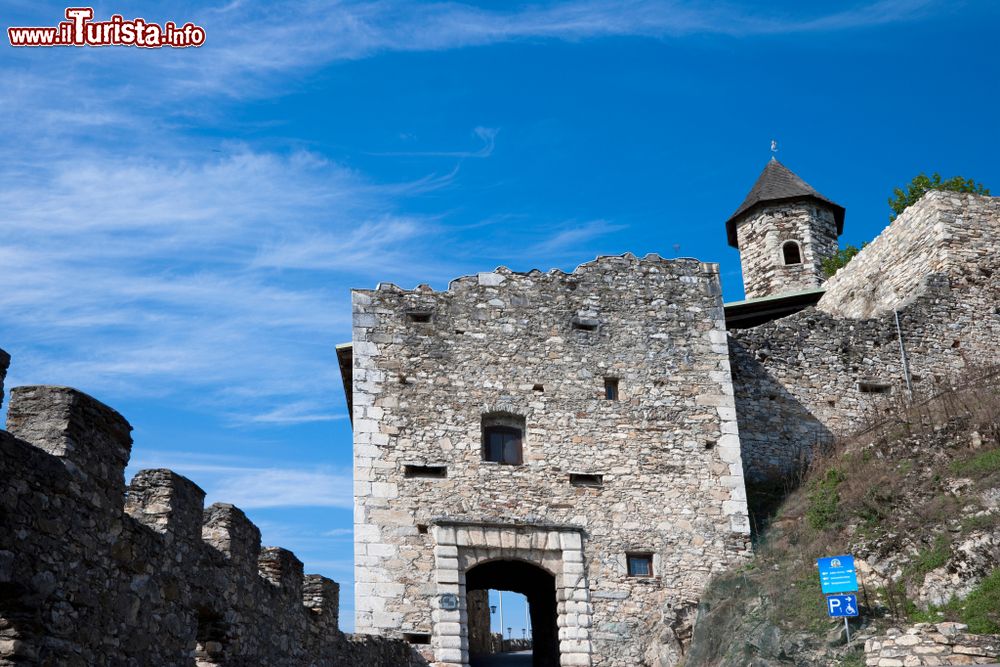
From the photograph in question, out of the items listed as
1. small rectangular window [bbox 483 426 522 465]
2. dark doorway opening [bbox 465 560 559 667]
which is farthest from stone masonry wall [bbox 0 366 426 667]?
dark doorway opening [bbox 465 560 559 667]

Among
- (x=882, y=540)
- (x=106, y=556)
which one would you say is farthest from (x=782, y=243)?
(x=106, y=556)

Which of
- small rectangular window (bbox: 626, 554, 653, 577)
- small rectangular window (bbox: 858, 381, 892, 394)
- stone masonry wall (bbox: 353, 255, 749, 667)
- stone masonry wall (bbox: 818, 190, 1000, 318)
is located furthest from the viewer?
stone masonry wall (bbox: 818, 190, 1000, 318)

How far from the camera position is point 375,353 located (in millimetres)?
17672

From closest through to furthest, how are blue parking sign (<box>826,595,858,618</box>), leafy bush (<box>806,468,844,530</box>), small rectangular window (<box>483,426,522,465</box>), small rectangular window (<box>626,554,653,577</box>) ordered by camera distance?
blue parking sign (<box>826,595,858,618</box>), leafy bush (<box>806,468,844,530</box>), small rectangular window (<box>626,554,653,577</box>), small rectangular window (<box>483,426,522,465</box>)

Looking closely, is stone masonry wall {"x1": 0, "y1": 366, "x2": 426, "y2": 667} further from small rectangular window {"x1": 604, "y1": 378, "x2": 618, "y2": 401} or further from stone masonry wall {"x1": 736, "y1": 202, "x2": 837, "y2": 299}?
stone masonry wall {"x1": 736, "y1": 202, "x2": 837, "y2": 299}

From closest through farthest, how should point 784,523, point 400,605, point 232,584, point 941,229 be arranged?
point 232,584
point 400,605
point 784,523
point 941,229

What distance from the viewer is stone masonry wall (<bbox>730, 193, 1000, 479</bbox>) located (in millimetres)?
20250

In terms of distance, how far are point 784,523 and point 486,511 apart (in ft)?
15.0

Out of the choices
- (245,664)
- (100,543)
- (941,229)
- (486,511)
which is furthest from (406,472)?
(941,229)

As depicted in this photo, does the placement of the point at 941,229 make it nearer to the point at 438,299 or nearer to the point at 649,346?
the point at 649,346

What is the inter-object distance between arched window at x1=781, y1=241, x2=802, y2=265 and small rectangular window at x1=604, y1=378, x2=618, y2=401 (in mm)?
16047

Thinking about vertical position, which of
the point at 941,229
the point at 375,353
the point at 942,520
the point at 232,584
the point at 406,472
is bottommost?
the point at 232,584

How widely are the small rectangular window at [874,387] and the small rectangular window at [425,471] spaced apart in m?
8.44

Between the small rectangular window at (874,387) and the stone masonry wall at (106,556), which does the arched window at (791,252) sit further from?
the stone masonry wall at (106,556)
